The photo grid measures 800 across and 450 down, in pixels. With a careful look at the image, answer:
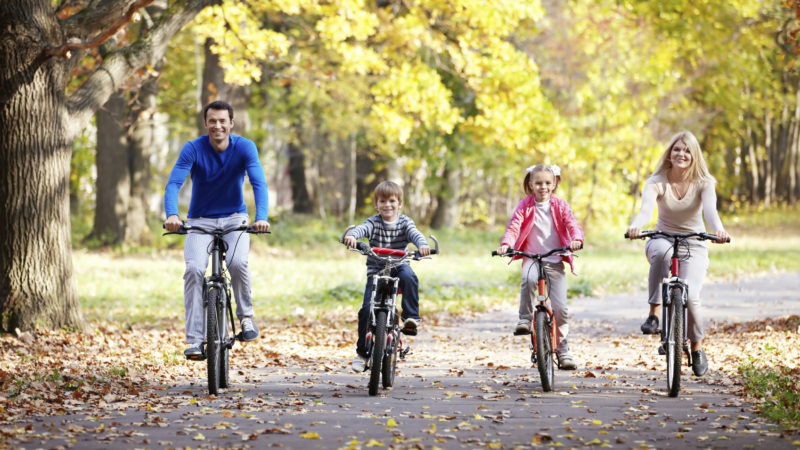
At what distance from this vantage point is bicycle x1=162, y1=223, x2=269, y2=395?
802 centimetres

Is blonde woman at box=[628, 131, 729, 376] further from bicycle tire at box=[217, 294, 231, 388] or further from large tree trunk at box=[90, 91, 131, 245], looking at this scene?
large tree trunk at box=[90, 91, 131, 245]

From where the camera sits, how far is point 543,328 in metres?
8.38

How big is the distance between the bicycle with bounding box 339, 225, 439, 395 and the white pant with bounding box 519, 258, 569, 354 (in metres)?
0.97

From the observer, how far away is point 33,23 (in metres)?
10.8

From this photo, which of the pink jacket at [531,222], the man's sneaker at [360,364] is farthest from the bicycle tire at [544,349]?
the man's sneaker at [360,364]

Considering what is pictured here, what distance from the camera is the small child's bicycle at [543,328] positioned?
8312 mm

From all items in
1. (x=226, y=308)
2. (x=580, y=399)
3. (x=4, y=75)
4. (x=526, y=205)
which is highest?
(x=4, y=75)

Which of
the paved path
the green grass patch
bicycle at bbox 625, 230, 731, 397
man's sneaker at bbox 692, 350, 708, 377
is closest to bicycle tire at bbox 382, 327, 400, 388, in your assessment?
the paved path

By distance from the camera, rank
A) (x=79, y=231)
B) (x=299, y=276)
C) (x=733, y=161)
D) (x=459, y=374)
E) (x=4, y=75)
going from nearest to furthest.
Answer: (x=459, y=374)
(x=4, y=75)
(x=299, y=276)
(x=79, y=231)
(x=733, y=161)

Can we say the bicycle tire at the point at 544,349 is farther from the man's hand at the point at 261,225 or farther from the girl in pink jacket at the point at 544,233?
the man's hand at the point at 261,225

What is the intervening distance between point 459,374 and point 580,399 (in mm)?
1788

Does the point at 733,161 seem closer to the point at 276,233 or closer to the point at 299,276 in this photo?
the point at 276,233

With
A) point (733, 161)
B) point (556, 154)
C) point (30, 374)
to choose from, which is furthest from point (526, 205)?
point (733, 161)

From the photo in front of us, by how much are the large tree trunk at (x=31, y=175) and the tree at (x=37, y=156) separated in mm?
10
